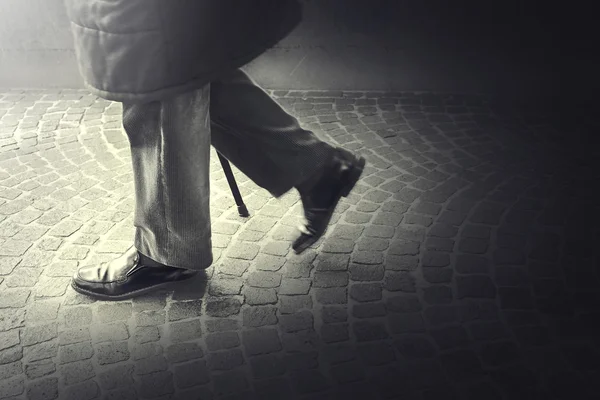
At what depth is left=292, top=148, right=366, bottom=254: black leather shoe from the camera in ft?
9.56

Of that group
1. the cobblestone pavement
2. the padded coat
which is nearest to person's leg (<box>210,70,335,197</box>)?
the padded coat

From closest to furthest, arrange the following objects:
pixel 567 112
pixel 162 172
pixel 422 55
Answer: pixel 162 172, pixel 567 112, pixel 422 55

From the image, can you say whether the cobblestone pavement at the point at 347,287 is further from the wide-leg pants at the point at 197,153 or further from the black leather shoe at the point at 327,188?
the wide-leg pants at the point at 197,153

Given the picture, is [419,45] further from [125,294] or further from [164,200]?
[125,294]

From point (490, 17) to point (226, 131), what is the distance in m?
2.83

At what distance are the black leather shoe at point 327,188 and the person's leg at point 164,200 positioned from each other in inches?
20.5

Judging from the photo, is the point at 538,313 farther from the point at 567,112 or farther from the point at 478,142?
the point at 567,112

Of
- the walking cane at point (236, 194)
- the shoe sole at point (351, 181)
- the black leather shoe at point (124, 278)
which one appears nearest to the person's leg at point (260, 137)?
the shoe sole at point (351, 181)

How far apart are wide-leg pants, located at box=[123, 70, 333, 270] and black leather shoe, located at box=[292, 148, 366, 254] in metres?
0.06

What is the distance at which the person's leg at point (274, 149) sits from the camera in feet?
8.86

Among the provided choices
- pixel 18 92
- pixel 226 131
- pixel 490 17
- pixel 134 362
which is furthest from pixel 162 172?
pixel 18 92

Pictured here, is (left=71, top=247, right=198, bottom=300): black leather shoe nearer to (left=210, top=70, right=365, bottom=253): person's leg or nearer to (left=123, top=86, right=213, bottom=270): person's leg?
(left=123, top=86, right=213, bottom=270): person's leg

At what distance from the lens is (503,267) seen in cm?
302

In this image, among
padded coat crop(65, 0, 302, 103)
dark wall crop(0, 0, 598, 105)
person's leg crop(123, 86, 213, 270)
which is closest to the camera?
padded coat crop(65, 0, 302, 103)
